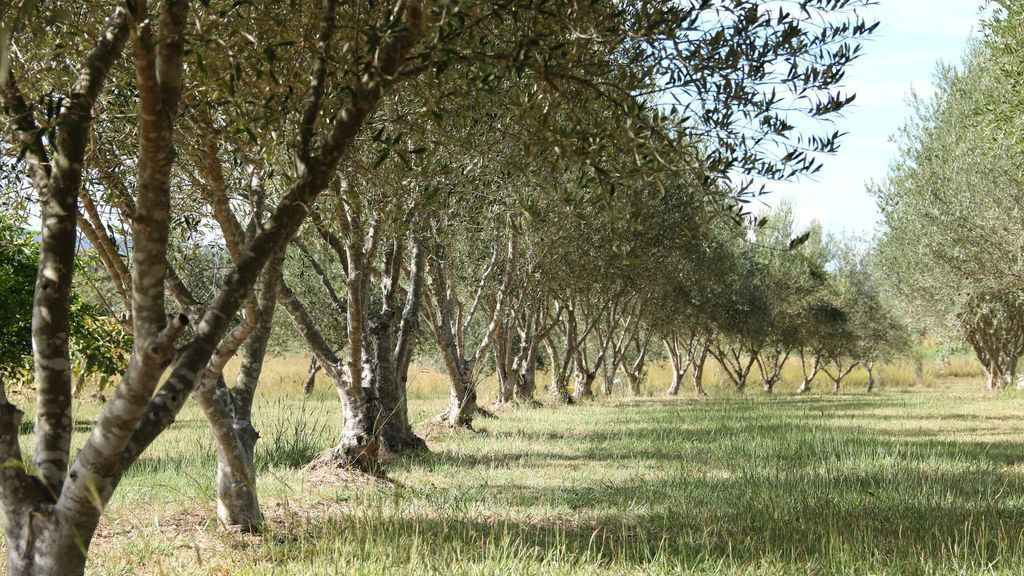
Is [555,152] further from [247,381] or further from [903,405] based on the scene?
[903,405]

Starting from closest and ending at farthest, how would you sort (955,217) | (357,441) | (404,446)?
(357,441), (404,446), (955,217)

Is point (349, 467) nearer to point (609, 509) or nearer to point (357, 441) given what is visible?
point (357, 441)

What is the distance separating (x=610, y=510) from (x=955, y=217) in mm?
21521

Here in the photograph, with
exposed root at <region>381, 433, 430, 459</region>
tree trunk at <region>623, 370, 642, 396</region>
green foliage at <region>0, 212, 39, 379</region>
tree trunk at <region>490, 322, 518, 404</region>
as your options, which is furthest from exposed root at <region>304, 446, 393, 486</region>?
tree trunk at <region>623, 370, 642, 396</region>

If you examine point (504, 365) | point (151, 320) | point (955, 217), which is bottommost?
point (504, 365)

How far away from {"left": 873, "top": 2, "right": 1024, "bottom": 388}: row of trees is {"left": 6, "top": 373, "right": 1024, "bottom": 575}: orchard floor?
1040cm

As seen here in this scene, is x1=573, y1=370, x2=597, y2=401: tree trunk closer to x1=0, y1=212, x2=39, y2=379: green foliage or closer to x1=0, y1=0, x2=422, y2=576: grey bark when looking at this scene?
x1=0, y1=212, x2=39, y2=379: green foliage

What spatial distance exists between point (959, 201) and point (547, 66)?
23.7 metres

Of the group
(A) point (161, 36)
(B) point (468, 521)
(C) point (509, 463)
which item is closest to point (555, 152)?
(A) point (161, 36)

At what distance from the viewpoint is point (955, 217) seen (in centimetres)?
2581

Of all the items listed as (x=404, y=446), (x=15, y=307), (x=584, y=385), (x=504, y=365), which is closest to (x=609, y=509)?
(x=404, y=446)

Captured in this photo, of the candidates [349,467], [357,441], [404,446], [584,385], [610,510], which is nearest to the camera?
[610,510]

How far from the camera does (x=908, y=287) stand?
31562 mm

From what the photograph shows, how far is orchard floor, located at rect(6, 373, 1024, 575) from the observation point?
6.10 metres
